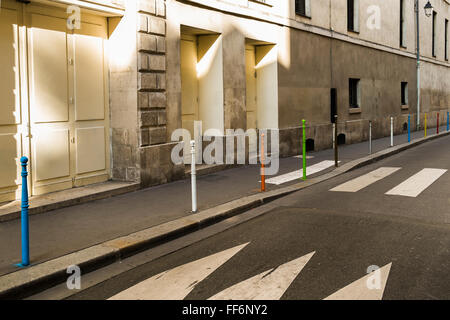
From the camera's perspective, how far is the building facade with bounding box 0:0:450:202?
8.52 meters

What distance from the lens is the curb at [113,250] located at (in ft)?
16.3

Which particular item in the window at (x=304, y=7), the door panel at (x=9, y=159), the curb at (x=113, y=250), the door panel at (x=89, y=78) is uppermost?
the window at (x=304, y=7)

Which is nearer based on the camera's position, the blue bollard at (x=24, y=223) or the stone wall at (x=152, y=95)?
the blue bollard at (x=24, y=223)

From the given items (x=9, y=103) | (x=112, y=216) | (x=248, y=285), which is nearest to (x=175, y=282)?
(x=248, y=285)

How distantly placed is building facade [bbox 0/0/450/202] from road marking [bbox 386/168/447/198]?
428 centimetres

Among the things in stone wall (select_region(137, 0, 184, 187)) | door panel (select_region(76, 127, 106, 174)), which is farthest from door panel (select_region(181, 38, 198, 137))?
door panel (select_region(76, 127, 106, 174))

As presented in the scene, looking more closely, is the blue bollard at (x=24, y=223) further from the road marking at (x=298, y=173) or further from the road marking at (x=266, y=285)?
the road marking at (x=298, y=173)

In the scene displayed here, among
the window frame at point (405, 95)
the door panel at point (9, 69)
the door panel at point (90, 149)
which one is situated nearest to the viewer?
the door panel at point (9, 69)

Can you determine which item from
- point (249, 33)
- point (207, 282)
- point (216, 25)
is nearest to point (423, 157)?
point (249, 33)

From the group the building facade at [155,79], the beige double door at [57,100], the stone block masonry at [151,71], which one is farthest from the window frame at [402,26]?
A: the beige double door at [57,100]

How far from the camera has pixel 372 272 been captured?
5.19m

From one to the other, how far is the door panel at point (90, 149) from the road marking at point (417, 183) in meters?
5.26

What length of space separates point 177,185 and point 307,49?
8221 millimetres

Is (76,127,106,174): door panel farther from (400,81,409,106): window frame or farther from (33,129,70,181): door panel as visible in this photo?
(400,81,409,106): window frame
